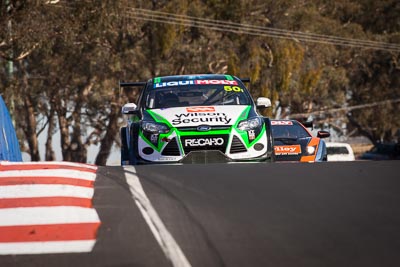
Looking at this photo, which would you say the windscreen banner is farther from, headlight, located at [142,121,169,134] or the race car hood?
the race car hood

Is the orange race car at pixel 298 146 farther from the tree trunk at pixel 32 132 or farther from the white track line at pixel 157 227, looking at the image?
the tree trunk at pixel 32 132

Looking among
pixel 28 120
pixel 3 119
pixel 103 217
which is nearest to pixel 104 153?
pixel 28 120

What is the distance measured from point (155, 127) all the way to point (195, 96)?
1.30 meters

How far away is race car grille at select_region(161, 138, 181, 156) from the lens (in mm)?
11961

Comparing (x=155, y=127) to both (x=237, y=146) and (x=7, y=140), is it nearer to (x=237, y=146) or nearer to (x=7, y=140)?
(x=237, y=146)

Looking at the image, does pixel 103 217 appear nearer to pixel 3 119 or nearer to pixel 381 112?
pixel 3 119

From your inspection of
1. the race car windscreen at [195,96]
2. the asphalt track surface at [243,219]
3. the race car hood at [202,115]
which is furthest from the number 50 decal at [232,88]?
the asphalt track surface at [243,219]

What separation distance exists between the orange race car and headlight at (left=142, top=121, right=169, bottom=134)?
3.80 meters

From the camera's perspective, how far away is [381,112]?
178ft

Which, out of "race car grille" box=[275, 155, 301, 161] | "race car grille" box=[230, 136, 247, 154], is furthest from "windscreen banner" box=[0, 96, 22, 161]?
"race car grille" box=[275, 155, 301, 161]

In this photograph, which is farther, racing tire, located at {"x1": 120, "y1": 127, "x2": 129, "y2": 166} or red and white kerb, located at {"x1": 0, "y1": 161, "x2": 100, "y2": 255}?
racing tire, located at {"x1": 120, "y1": 127, "x2": 129, "y2": 166}

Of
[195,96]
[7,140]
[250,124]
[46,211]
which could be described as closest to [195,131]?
[250,124]

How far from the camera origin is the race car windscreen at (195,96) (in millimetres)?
13062

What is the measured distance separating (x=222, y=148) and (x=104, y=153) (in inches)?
1282
